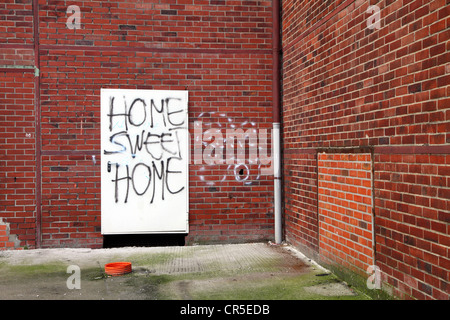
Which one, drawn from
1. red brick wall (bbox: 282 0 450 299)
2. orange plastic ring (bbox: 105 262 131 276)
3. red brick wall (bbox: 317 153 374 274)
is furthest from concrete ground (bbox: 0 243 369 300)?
red brick wall (bbox: 282 0 450 299)

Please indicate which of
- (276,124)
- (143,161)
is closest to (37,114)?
(143,161)

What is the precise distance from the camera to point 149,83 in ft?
21.2

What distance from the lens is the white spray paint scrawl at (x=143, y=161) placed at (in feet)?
20.9

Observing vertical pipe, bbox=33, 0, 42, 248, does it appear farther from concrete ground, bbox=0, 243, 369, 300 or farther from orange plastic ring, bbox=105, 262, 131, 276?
orange plastic ring, bbox=105, 262, 131, 276

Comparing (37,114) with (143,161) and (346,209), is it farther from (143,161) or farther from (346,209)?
(346,209)

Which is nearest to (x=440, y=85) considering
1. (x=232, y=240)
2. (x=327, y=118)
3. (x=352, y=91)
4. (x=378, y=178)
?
(x=378, y=178)

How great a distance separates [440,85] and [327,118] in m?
2.02

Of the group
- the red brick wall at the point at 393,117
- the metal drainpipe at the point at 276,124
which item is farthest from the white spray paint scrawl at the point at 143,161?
the red brick wall at the point at 393,117

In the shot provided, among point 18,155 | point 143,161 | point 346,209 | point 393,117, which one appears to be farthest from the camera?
point 143,161

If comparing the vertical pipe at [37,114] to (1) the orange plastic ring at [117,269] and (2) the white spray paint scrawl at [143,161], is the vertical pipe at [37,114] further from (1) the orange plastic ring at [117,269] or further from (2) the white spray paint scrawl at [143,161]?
(1) the orange plastic ring at [117,269]

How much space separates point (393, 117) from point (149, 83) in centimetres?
388

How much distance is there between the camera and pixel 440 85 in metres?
3.04


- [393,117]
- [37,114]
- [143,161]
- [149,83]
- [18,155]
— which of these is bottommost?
[143,161]

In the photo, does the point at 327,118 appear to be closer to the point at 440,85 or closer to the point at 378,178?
the point at 378,178
